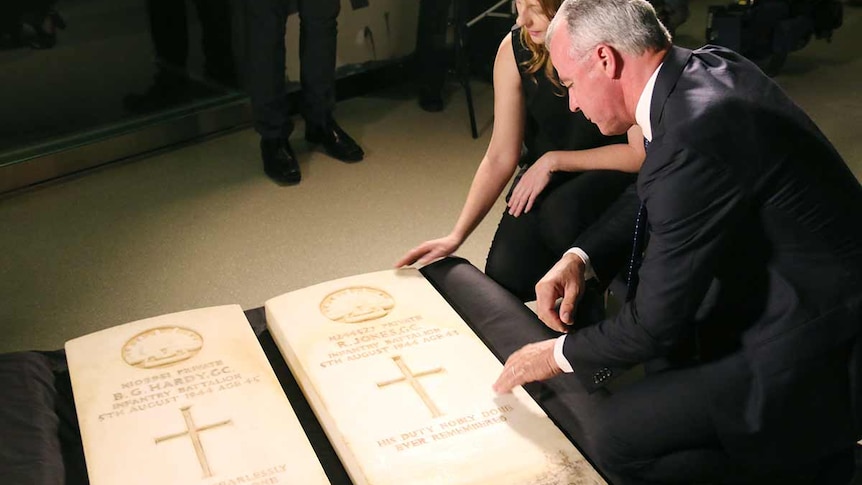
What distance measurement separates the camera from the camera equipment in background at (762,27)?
166 inches

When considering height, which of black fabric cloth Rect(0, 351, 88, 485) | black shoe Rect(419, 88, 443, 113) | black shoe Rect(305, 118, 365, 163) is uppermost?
black fabric cloth Rect(0, 351, 88, 485)

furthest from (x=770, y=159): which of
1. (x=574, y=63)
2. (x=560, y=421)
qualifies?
(x=560, y=421)

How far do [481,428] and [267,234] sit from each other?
5.30ft

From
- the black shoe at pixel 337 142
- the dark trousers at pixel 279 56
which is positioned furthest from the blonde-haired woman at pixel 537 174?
the black shoe at pixel 337 142

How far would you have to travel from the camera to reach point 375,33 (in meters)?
4.11

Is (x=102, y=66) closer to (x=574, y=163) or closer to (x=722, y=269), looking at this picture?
(x=574, y=163)

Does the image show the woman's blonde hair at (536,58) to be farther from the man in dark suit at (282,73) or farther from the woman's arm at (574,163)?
the man in dark suit at (282,73)

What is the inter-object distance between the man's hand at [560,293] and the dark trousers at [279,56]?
1.68 meters

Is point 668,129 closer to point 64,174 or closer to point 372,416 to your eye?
point 372,416

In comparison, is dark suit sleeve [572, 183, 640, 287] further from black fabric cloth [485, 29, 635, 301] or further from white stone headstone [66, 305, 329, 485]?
white stone headstone [66, 305, 329, 485]

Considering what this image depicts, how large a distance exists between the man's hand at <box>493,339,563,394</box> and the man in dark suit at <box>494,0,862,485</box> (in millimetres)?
40

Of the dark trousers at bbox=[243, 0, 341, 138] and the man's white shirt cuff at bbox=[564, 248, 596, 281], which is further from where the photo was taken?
the dark trousers at bbox=[243, 0, 341, 138]

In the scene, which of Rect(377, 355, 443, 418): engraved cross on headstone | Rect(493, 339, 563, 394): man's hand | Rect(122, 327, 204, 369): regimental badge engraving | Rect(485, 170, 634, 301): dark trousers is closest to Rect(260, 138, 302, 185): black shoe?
Rect(485, 170, 634, 301): dark trousers

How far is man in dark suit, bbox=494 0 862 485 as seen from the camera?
4.21ft
